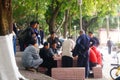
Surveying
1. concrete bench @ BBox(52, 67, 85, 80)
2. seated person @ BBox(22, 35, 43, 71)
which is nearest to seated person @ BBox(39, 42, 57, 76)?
seated person @ BBox(22, 35, 43, 71)

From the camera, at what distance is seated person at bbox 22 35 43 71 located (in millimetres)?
13812

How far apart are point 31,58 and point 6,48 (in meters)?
4.00

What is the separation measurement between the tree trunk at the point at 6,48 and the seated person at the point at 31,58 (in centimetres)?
345

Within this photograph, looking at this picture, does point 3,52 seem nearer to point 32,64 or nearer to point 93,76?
point 32,64

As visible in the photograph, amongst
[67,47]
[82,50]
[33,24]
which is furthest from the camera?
[33,24]

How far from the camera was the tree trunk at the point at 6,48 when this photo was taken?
938 cm

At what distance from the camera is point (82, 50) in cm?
1555

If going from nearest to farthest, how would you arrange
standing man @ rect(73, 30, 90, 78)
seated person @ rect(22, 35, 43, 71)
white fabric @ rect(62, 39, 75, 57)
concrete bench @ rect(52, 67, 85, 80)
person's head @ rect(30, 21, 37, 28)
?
concrete bench @ rect(52, 67, 85, 80)
seated person @ rect(22, 35, 43, 71)
white fabric @ rect(62, 39, 75, 57)
standing man @ rect(73, 30, 90, 78)
person's head @ rect(30, 21, 37, 28)

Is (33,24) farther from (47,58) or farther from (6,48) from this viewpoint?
(6,48)

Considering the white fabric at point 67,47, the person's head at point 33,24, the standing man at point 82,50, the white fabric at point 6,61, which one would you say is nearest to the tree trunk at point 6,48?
the white fabric at point 6,61

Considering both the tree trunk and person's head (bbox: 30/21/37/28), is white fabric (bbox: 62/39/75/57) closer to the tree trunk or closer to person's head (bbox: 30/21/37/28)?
person's head (bbox: 30/21/37/28)

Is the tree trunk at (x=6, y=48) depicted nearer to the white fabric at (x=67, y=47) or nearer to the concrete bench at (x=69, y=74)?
the concrete bench at (x=69, y=74)

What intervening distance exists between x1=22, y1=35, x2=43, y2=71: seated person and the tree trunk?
3447 mm

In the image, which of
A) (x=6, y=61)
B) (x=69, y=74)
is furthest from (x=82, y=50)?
(x=6, y=61)
